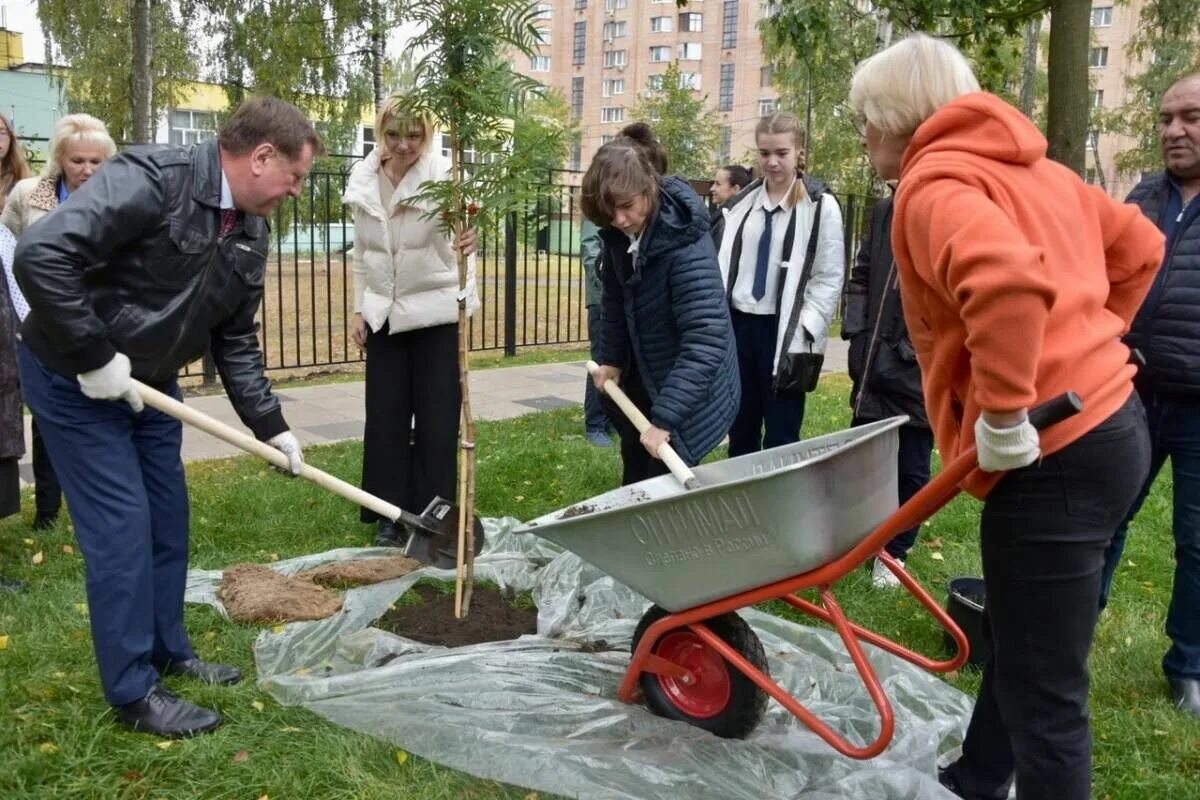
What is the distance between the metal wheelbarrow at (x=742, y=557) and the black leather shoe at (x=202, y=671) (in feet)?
3.85

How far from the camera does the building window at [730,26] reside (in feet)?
215

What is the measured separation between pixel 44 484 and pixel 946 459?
3868 millimetres

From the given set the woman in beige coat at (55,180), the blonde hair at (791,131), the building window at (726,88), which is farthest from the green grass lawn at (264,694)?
the building window at (726,88)

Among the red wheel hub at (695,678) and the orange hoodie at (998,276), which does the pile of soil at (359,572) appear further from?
the orange hoodie at (998,276)

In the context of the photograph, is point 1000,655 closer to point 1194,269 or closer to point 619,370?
point 1194,269

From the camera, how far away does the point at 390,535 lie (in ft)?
14.5

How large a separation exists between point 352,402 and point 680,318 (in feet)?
15.4

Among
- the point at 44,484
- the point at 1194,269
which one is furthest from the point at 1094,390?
the point at 44,484

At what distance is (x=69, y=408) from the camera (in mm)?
2637

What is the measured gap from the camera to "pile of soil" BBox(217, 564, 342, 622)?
349 cm

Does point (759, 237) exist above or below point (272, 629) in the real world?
above

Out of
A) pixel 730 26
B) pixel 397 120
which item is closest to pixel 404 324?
pixel 397 120

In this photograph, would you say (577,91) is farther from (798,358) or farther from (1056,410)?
(1056,410)

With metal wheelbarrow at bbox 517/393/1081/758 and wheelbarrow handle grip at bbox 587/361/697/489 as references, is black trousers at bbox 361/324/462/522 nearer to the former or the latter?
wheelbarrow handle grip at bbox 587/361/697/489
